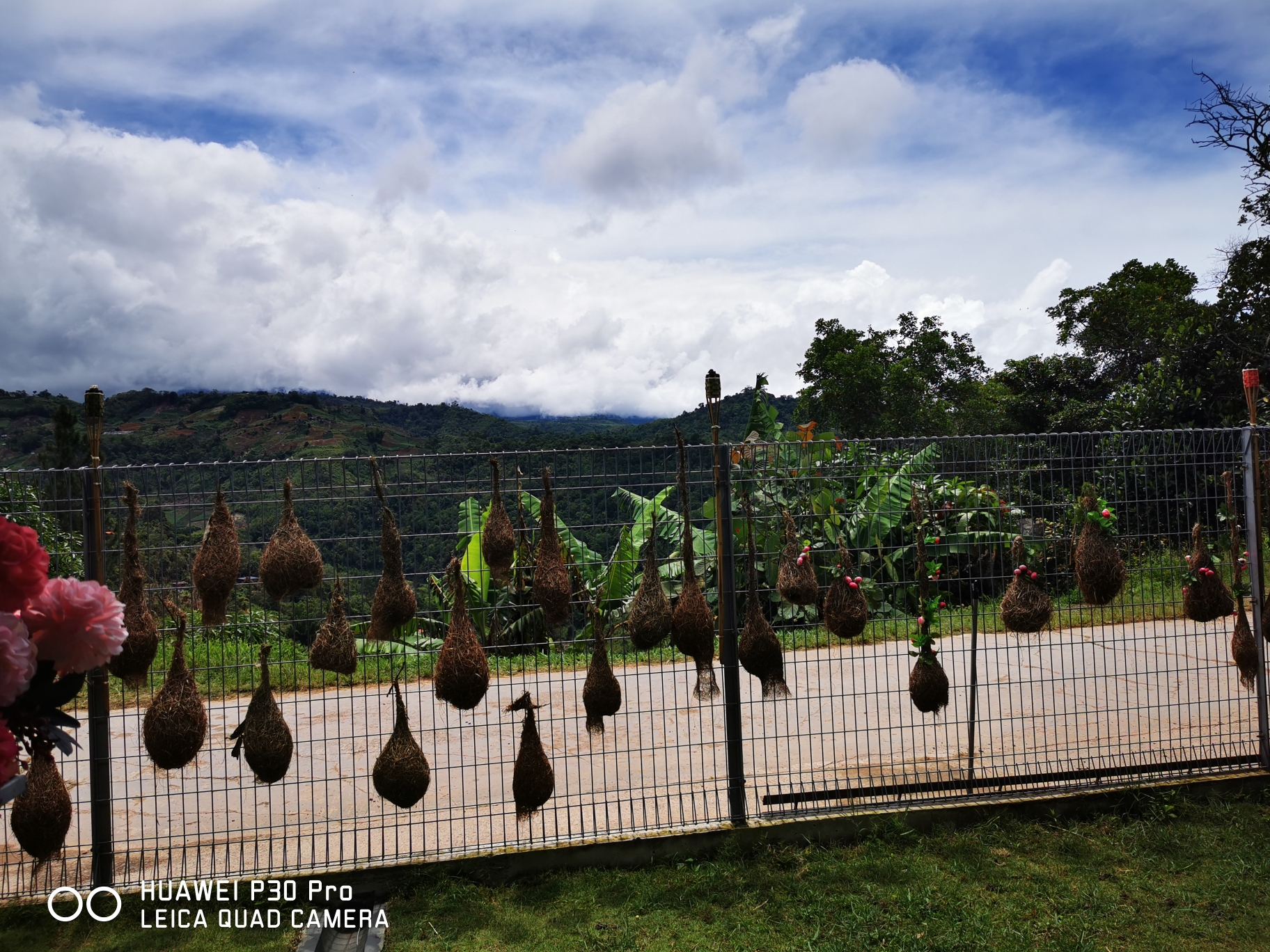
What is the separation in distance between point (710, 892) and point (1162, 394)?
14.4 metres

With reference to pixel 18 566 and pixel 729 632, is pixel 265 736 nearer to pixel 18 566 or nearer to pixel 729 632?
pixel 729 632

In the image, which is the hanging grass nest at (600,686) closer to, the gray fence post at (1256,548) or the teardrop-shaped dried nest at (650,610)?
the teardrop-shaped dried nest at (650,610)

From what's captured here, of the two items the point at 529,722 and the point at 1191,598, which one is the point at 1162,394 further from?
the point at 529,722

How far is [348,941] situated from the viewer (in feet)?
12.6

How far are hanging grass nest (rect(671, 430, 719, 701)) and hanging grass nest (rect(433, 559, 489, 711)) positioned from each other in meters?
1.01

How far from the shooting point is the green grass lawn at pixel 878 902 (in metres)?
3.80

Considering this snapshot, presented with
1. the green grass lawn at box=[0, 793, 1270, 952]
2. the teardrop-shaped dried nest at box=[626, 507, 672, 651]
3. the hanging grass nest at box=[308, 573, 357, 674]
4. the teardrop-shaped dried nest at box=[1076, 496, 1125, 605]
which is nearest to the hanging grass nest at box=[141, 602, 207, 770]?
the hanging grass nest at box=[308, 573, 357, 674]

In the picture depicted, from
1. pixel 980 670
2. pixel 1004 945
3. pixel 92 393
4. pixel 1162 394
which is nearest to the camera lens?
pixel 1004 945

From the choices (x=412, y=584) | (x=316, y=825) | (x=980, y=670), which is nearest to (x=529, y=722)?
(x=412, y=584)

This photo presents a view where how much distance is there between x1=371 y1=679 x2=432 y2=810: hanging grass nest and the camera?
161 inches

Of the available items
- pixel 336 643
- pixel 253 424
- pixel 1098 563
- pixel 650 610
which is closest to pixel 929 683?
pixel 1098 563

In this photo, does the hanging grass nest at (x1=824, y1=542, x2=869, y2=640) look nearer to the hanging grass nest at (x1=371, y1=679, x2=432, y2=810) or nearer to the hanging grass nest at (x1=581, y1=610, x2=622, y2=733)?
the hanging grass nest at (x1=581, y1=610, x2=622, y2=733)

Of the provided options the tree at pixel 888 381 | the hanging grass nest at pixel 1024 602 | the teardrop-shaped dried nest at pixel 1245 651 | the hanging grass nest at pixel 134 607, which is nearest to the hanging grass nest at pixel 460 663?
the hanging grass nest at pixel 134 607

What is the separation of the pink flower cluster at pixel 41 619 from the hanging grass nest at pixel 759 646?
3411mm
